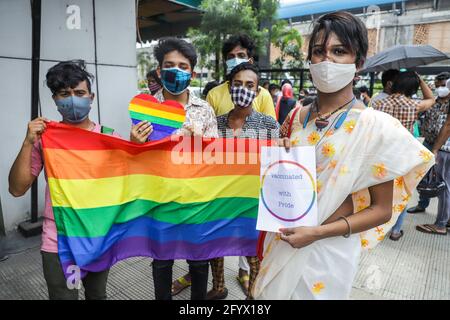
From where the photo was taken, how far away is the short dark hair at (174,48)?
2223mm

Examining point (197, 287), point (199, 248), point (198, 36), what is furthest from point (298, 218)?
point (198, 36)

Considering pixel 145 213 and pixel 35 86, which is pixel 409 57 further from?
pixel 35 86

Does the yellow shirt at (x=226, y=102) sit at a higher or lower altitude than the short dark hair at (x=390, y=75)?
lower

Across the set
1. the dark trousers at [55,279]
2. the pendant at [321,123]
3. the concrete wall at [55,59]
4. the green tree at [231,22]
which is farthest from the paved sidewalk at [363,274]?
the green tree at [231,22]

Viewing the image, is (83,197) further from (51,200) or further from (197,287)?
(197,287)

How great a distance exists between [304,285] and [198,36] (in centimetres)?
990

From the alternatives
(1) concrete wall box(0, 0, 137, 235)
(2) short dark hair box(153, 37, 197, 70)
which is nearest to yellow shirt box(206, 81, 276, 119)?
(2) short dark hair box(153, 37, 197, 70)

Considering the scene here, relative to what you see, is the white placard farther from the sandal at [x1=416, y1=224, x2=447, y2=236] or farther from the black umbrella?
the black umbrella

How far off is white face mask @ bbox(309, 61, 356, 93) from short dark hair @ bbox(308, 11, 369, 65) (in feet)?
0.23

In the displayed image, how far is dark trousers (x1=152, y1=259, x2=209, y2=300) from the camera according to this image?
209 cm

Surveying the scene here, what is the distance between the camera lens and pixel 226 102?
9.20 feet

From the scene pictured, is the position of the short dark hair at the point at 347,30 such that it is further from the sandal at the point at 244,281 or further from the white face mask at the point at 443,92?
the white face mask at the point at 443,92

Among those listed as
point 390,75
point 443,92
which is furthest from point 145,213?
point 443,92

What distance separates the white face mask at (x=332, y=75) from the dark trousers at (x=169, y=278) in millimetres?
1344
